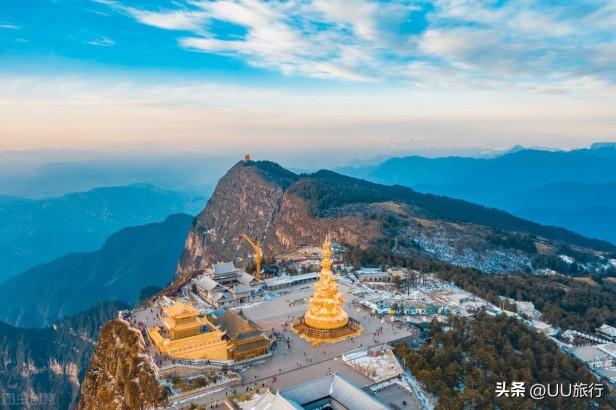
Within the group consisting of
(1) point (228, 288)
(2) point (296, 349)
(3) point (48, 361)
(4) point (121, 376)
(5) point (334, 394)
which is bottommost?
(3) point (48, 361)

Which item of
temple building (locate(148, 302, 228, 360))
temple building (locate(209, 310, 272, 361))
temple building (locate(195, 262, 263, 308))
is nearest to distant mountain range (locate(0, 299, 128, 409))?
temple building (locate(195, 262, 263, 308))

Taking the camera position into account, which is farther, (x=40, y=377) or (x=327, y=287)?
(x=40, y=377)

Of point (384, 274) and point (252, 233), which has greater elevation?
point (384, 274)

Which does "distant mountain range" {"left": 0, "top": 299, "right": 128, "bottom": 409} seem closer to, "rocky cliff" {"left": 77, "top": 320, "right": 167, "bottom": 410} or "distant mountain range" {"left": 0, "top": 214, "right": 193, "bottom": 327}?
"distant mountain range" {"left": 0, "top": 214, "right": 193, "bottom": 327}

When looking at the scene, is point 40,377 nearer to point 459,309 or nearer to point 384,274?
point 384,274

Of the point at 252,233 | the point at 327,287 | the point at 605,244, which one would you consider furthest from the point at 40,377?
the point at 605,244
